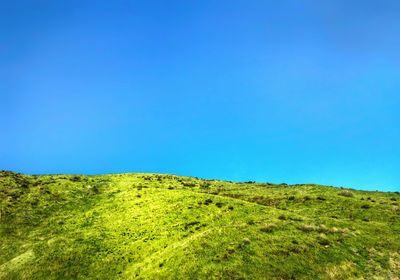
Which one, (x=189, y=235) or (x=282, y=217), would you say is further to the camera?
(x=282, y=217)

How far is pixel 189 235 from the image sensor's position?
173 ft

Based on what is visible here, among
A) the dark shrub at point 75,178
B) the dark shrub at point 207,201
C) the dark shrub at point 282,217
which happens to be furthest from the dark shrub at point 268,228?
the dark shrub at point 75,178

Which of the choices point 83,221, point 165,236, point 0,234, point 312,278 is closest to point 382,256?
point 312,278

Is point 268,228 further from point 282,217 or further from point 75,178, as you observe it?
point 75,178

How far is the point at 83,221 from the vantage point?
63.8 metres

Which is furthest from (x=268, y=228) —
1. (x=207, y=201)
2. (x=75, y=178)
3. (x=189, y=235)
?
(x=75, y=178)

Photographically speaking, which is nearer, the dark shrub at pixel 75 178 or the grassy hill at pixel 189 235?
the grassy hill at pixel 189 235

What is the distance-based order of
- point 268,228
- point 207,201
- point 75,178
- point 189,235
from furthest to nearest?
point 75,178
point 207,201
point 189,235
point 268,228

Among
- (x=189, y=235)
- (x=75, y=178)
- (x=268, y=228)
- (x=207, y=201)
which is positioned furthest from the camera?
(x=75, y=178)

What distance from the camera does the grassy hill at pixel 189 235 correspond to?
43250 mm

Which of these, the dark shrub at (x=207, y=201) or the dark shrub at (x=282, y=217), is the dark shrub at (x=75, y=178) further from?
the dark shrub at (x=282, y=217)

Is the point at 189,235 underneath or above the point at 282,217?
underneath

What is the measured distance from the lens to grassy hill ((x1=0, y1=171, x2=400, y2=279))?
142 ft

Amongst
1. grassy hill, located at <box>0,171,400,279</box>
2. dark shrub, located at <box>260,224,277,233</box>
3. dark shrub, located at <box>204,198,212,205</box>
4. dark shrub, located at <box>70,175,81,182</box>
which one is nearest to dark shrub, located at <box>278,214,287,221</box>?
grassy hill, located at <box>0,171,400,279</box>
